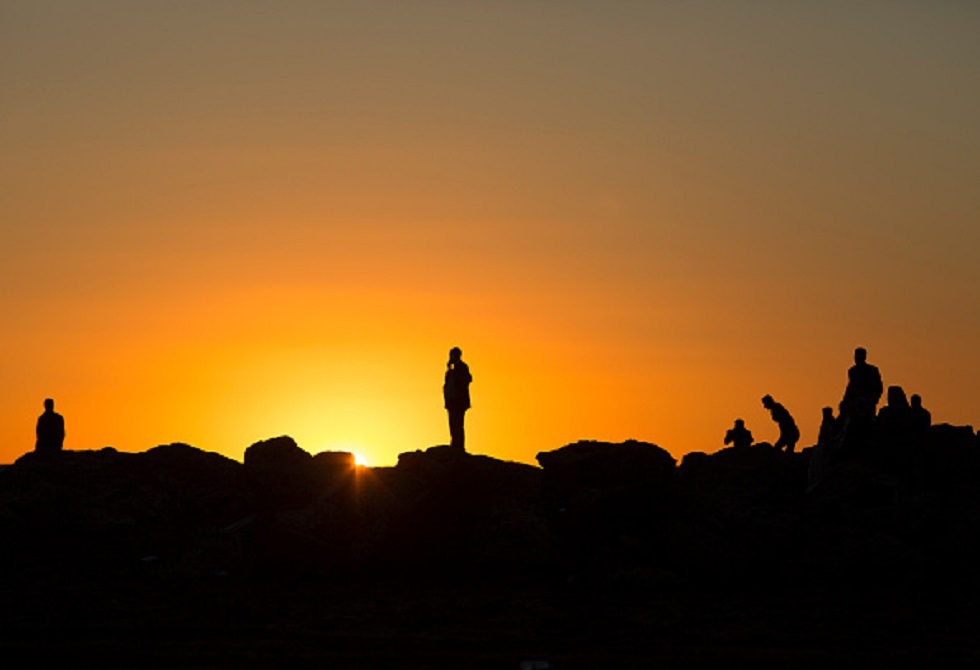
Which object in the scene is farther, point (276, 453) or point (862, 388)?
point (276, 453)

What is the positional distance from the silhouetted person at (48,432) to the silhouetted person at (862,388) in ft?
68.6

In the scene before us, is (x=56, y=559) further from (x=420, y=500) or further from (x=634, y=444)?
(x=634, y=444)

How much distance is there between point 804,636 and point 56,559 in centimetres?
1797

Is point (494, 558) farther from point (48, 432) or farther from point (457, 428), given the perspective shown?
point (48, 432)

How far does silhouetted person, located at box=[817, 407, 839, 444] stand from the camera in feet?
123

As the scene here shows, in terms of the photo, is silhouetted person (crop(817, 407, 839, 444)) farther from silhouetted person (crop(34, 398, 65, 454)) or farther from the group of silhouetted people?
silhouetted person (crop(34, 398, 65, 454))

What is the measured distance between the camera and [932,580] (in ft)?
105

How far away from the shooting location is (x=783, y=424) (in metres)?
41.9

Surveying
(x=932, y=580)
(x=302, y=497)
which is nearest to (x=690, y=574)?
(x=932, y=580)

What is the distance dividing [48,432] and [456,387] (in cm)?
1206

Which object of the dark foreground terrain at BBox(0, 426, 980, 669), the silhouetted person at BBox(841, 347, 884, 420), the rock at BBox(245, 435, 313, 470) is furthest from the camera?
the rock at BBox(245, 435, 313, 470)

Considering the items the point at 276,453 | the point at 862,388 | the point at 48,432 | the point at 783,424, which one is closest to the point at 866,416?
the point at 862,388

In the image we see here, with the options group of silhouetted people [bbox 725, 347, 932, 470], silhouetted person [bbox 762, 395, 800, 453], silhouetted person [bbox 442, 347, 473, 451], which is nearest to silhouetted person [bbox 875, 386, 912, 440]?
group of silhouetted people [bbox 725, 347, 932, 470]

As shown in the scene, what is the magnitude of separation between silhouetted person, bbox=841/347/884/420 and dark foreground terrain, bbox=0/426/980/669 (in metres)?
1.46
